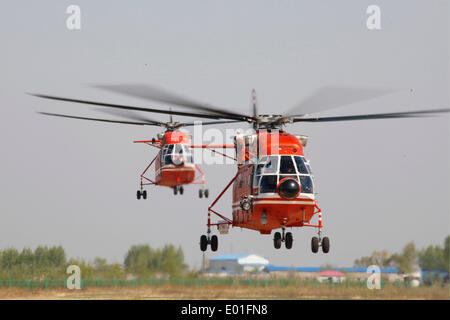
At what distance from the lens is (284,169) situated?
24.4 meters

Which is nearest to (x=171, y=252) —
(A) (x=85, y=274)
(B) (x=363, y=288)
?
(A) (x=85, y=274)

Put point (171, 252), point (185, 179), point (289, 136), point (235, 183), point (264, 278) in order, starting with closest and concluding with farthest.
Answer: point (289, 136) < point (235, 183) < point (185, 179) < point (171, 252) < point (264, 278)

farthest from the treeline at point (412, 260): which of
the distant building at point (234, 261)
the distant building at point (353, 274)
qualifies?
the distant building at point (234, 261)

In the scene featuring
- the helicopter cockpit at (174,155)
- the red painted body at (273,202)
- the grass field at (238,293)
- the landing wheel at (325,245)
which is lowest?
the grass field at (238,293)

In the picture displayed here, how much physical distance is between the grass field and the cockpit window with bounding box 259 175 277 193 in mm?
26277

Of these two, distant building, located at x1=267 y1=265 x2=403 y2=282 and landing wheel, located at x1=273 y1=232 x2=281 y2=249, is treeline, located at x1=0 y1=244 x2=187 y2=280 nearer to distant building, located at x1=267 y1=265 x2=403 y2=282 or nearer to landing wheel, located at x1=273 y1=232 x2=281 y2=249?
distant building, located at x1=267 y1=265 x2=403 y2=282

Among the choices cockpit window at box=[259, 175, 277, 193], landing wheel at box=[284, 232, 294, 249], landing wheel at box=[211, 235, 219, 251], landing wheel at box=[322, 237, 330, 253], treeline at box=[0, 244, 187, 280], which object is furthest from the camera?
treeline at box=[0, 244, 187, 280]

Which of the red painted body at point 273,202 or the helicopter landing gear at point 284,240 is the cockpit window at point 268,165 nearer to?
the red painted body at point 273,202

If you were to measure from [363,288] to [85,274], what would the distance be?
21.3m

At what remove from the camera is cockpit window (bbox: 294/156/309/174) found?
965 inches

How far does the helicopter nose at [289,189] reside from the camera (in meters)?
23.6

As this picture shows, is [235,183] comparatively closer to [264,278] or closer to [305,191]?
[305,191]

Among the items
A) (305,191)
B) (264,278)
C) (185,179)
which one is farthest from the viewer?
(264,278)

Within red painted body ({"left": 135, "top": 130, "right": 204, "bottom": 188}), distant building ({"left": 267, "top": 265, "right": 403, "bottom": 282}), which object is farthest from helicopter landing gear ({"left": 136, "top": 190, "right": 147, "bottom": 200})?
distant building ({"left": 267, "top": 265, "right": 403, "bottom": 282})
